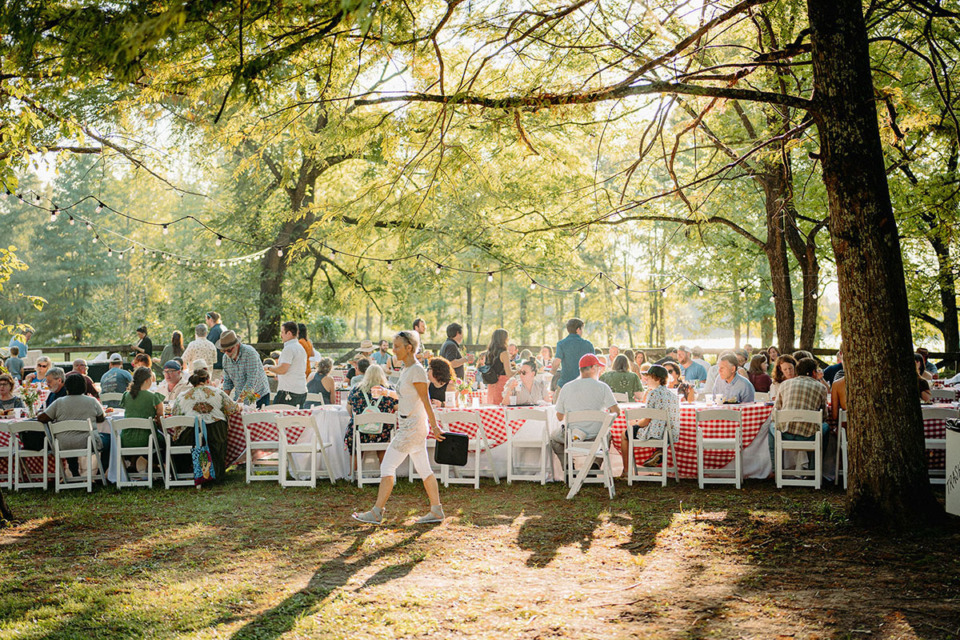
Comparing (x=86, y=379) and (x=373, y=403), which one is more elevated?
(x=86, y=379)

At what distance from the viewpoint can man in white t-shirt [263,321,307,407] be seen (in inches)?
425

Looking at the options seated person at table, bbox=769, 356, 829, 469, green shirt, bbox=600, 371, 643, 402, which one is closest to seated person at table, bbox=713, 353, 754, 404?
seated person at table, bbox=769, 356, 829, 469

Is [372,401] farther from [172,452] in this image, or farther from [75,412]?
[75,412]

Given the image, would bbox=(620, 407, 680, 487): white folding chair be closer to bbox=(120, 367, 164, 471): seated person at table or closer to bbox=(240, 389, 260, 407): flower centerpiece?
bbox=(240, 389, 260, 407): flower centerpiece

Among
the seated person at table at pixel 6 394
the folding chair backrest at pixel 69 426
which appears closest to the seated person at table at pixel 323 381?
the folding chair backrest at pixel 69 426

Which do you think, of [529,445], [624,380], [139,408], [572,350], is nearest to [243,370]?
[139,408]

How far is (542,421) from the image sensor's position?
31.0 ft

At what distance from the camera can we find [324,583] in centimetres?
556

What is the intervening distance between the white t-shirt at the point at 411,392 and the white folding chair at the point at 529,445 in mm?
2313

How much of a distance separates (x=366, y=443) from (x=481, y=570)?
341 centimetres

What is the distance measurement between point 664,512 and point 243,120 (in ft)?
17.7

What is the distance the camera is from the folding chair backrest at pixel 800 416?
835 cm

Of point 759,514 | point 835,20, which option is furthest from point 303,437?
point 835,20

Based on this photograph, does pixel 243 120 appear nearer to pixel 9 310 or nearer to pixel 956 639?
pixel 956 639
